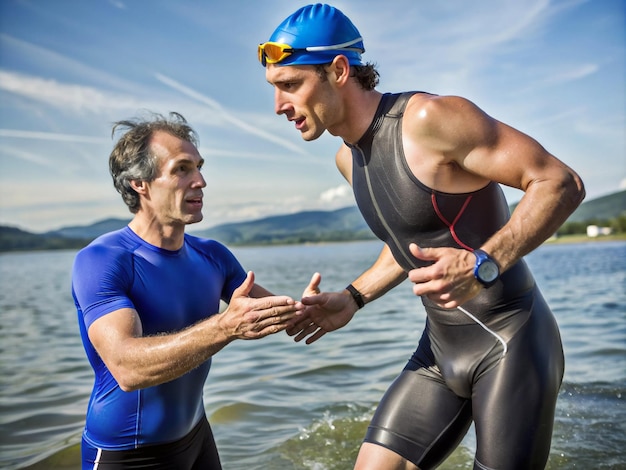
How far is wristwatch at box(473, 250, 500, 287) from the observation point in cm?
263

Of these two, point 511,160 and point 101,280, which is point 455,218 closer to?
point 511,160

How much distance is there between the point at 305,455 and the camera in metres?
6.43

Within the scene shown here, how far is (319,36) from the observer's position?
3357 mm

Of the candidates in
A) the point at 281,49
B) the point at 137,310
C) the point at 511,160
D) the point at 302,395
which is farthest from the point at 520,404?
the point at 302,395

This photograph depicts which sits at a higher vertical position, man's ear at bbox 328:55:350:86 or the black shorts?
man's ear at bbox 328:55:350:86

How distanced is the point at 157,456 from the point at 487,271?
2146mm

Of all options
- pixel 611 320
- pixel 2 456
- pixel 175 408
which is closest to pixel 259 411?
pixel 2 456

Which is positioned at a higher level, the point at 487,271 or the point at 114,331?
the point at 487,271

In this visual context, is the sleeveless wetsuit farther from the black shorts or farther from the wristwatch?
the black shorts

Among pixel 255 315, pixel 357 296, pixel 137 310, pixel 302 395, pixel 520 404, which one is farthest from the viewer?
pixel 302 395

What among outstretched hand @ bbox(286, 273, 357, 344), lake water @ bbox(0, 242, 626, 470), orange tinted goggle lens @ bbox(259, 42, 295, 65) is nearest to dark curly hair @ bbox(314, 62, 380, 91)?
orange tinted goggle lens @ bbox(259, 42, 295, 65)

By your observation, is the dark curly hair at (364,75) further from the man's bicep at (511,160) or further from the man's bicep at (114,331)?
the man's bicep at (114,331)

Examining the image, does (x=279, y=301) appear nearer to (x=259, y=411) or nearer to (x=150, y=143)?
(x=150, y=143)

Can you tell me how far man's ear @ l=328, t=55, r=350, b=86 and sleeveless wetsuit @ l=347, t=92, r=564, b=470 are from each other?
0.25m
